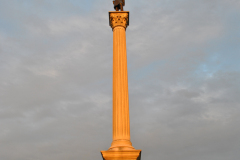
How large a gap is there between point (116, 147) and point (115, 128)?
2091mm

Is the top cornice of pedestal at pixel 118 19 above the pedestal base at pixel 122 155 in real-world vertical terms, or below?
above

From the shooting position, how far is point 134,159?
944 inches

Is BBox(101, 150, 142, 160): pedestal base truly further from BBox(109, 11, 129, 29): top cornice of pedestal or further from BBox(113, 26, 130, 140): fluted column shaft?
BBox(109, 11, 129, 29): top cornice of pedestal

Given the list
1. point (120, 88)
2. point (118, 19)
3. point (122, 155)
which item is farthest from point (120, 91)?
point (118, 19)

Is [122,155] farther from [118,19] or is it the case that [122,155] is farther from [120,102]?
[118,19]

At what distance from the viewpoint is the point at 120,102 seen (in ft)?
88.7

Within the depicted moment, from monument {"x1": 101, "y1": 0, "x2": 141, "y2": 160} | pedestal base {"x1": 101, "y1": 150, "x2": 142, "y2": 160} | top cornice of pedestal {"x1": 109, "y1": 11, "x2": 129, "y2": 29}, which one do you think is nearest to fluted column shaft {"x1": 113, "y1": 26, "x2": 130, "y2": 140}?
monument {"x1": 101, "y1": 0, "x2": 141, "y2": 160}

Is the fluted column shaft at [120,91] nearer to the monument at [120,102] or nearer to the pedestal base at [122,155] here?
the monument at [120,102]

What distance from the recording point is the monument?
24172 mm

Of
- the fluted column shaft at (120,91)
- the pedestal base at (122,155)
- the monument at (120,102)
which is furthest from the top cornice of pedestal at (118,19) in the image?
the pedestal base at (122,155)

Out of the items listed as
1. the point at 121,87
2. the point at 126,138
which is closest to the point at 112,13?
the point at 121,87

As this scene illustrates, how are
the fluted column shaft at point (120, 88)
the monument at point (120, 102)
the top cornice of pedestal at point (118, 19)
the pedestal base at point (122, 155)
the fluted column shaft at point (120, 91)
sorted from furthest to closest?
the top cornice of pedestal at point (118, 19) < the fluted column shaft at point (120, 91) < the fluted column shaft at point (120, 88) < the monument at point (120, 102) < the pedestal base at point (122, 155)

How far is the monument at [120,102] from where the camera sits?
24.2 meters

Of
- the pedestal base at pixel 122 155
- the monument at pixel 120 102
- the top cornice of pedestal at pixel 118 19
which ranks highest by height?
the top cornice of pedestal at pixel 118 19
